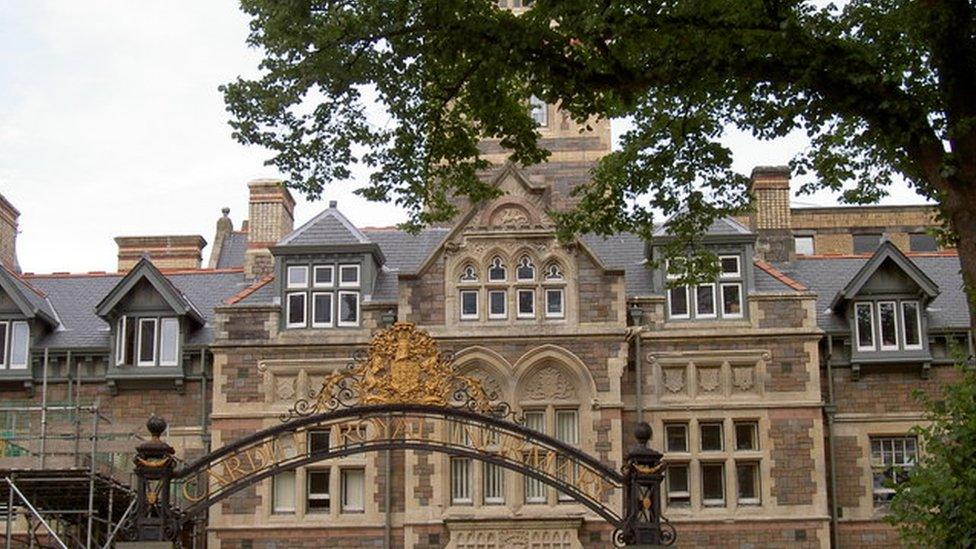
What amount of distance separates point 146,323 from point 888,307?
14.9 meters

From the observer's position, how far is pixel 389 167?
19750mm

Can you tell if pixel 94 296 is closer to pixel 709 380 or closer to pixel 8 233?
pixel 8 233

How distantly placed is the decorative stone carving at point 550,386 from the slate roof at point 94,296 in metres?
6.71

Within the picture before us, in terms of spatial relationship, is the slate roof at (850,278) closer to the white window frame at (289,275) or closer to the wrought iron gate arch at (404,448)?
the white window frame at (289,275)

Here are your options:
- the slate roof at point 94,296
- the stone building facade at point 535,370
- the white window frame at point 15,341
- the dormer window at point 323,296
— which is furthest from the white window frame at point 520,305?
the white window frame at point 15,341

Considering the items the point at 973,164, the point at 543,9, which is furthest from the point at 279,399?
the point at 973,164

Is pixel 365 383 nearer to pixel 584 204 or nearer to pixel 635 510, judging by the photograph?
pixel 584 204

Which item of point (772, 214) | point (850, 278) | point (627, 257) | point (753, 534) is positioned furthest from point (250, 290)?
point (850, 278)

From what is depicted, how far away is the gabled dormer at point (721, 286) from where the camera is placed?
3012 centimetres

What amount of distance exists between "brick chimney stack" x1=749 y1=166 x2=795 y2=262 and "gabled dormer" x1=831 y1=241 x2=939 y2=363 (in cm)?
255

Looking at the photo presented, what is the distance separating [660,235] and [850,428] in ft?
17.5

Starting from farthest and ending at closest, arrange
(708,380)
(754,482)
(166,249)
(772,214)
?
(166,249) < (772,214) < (708,380) < (754,482)

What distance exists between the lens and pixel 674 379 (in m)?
29.7

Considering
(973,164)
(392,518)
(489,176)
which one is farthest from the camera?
(489,176)
